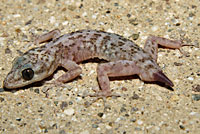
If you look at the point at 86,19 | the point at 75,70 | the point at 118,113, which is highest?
the point at 86,19

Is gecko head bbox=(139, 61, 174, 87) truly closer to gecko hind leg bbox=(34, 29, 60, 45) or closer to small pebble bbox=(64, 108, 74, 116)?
small pebble bbox=(64, 108, 74, 116)

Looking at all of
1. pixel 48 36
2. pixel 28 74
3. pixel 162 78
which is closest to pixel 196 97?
pixel 162 78

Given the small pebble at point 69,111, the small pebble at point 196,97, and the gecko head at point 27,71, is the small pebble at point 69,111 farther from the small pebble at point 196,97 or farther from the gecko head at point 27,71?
the small pebble at point 196,97

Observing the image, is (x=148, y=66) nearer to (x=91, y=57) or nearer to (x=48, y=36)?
(x=91, y=57)

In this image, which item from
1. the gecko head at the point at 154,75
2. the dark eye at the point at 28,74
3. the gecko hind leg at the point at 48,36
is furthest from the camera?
the gecko hind leg at the point at 48,36

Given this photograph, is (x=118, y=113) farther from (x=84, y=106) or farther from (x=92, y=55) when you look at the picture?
(x=92, y=55)

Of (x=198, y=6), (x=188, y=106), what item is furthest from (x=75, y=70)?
(x=198, y=6)

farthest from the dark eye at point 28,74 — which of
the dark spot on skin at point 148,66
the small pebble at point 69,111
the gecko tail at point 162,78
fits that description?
the gecko tail at point 162,78
